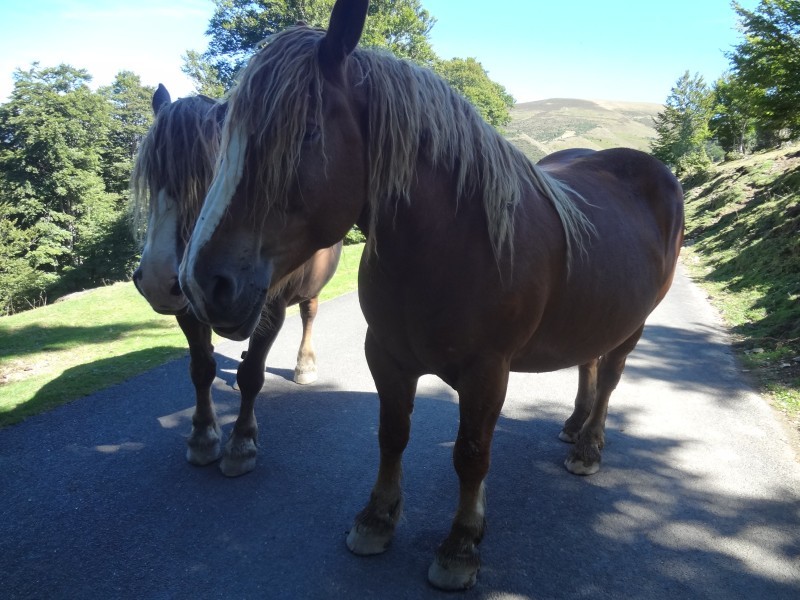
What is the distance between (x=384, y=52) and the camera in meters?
1.90

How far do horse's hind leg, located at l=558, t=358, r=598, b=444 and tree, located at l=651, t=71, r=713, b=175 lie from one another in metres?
35.9

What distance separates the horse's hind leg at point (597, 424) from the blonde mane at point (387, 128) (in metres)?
1.50

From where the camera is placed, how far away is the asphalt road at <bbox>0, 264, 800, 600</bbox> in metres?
2.32

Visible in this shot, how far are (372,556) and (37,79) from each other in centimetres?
4311

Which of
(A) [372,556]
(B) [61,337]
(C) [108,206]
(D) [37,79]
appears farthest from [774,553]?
(D) [37,79]

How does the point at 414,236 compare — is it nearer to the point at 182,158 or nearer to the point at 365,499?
the point at 182,158

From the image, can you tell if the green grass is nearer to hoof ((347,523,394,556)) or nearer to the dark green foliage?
hoof ((347,523,394,556))

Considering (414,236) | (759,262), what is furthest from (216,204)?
(759,262)

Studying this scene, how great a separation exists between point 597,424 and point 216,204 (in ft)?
9.85

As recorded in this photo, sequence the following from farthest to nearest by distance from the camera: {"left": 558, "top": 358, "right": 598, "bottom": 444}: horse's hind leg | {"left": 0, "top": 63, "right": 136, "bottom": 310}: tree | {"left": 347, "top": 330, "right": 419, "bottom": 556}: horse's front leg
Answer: {"left": 0, "top": 63, "right": 136, "bottom": 310}: tree, {"left": 558, "top": 358, "right": 598, "bottom": 444}: horse's hind leg, {"left": 347, "top": 330, "right": 419, "bottom": 556}: horse's front leg

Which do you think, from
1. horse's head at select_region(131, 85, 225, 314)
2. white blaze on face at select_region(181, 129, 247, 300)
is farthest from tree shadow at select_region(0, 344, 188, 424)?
→ white blaze on face at select_region(181, 129, 247, 300)

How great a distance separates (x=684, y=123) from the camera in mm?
39812

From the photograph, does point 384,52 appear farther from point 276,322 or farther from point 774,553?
point 774,553

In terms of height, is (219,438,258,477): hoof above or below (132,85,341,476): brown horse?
below
